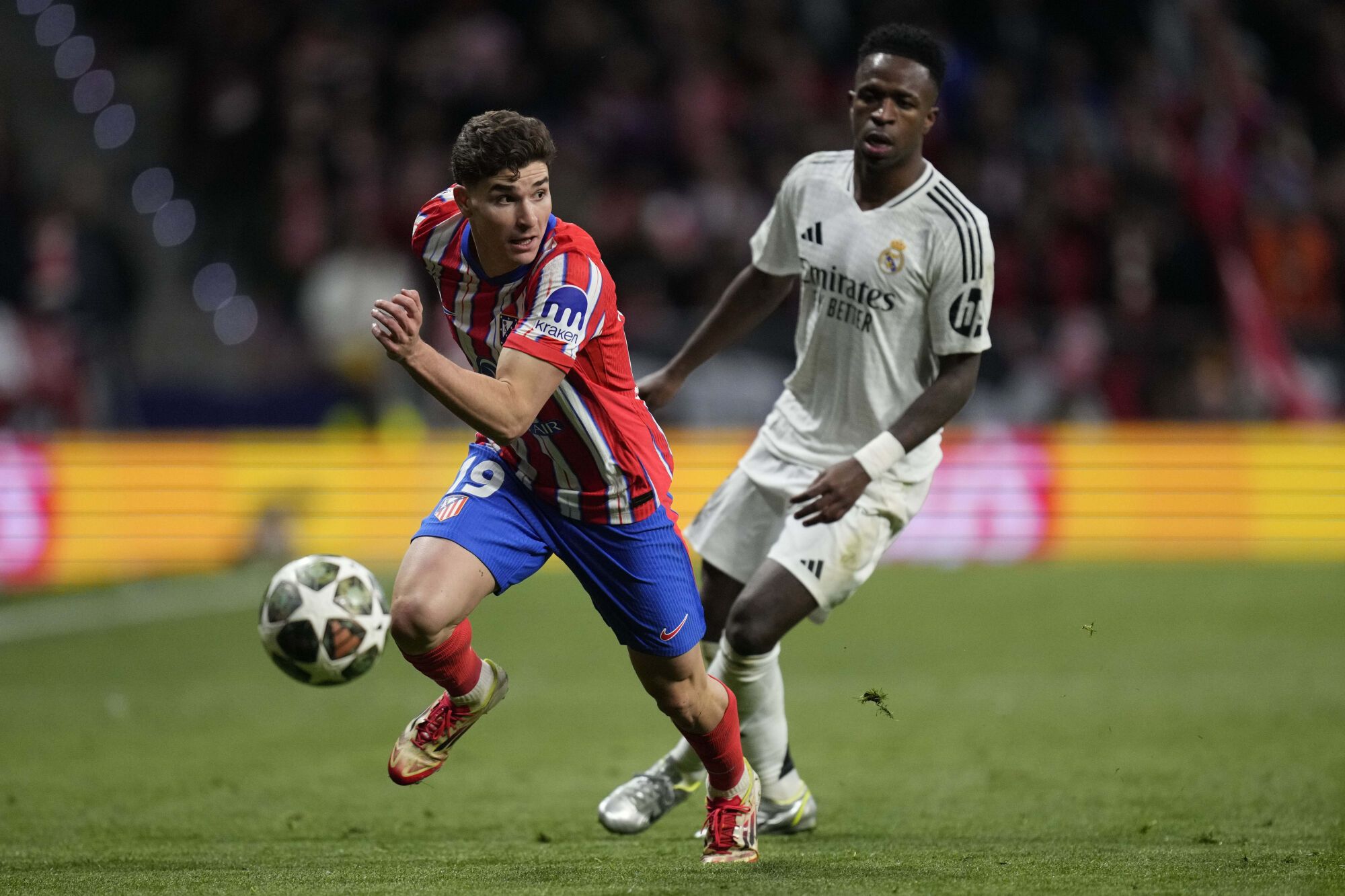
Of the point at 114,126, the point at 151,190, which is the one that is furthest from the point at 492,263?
the point at 114,126

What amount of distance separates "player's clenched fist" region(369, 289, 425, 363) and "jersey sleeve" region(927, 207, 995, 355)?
1981 mm

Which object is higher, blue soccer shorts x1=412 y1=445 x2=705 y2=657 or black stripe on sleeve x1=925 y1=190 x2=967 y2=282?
black stripe on sleeve x1=925 y1=190 x2=967 y2=282

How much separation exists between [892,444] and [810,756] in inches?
106

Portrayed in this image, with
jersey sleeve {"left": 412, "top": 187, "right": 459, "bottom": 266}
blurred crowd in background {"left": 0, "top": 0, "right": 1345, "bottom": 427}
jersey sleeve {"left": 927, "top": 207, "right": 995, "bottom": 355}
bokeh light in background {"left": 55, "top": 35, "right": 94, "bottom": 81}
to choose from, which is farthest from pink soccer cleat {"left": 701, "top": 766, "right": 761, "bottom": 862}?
bokeh light in background {"left": 55, "top": 35, "right": 94, "bottom": 81}

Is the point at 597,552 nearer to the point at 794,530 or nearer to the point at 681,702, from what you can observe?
the point at 681,702

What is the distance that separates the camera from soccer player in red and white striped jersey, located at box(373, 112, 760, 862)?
478 centimetres

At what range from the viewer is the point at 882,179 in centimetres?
571

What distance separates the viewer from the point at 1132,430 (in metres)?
14.4

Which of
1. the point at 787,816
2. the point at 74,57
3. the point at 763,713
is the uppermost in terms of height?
the point at 763,713

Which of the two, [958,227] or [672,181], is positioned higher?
[958,227]

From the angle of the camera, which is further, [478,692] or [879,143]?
[879,143]

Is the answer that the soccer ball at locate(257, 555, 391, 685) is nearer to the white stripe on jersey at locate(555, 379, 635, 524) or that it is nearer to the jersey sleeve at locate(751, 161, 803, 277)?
the white stripe on jersey at locate(555, 379, 635, 524)

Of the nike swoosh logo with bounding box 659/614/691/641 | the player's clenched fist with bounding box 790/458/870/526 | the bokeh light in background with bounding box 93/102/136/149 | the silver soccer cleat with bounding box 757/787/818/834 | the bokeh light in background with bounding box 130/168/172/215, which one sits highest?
the player's clenched fist with bounding box 790/458/870/526

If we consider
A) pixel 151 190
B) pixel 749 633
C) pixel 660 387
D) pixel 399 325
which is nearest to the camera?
pixel 399 325
